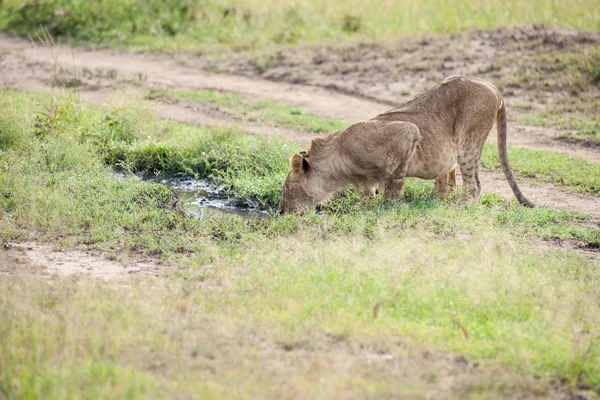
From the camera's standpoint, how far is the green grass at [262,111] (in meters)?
12.0

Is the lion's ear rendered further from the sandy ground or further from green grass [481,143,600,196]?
the sandy ground

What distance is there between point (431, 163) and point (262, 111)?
518 cm

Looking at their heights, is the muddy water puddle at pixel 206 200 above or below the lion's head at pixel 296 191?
below

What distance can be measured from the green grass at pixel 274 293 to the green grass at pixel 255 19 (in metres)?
8.71

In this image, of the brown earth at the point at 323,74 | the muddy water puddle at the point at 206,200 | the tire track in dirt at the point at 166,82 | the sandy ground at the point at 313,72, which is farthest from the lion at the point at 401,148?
the sandy ground at the point at 313,72

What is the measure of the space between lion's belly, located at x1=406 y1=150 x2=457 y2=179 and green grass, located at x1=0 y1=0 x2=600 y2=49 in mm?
9004

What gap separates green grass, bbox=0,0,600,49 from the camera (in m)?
17.0

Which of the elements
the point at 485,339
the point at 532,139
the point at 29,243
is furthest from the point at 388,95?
the point at 485,339

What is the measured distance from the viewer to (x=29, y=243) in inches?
287

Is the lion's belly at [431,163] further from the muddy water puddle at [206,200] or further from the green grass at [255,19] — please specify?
the green grass at [255,19]

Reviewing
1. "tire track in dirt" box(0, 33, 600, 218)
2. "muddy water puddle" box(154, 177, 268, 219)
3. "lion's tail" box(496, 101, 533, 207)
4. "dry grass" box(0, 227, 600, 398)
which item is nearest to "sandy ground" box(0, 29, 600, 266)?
"tire track in dirt" box(0, 33, 600, 218)

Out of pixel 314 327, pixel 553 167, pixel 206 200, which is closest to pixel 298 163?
pixel 206 200

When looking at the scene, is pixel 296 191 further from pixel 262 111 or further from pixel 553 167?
pixel 262 111

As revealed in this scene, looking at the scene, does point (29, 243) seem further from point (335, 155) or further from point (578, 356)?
point (578, 356)
